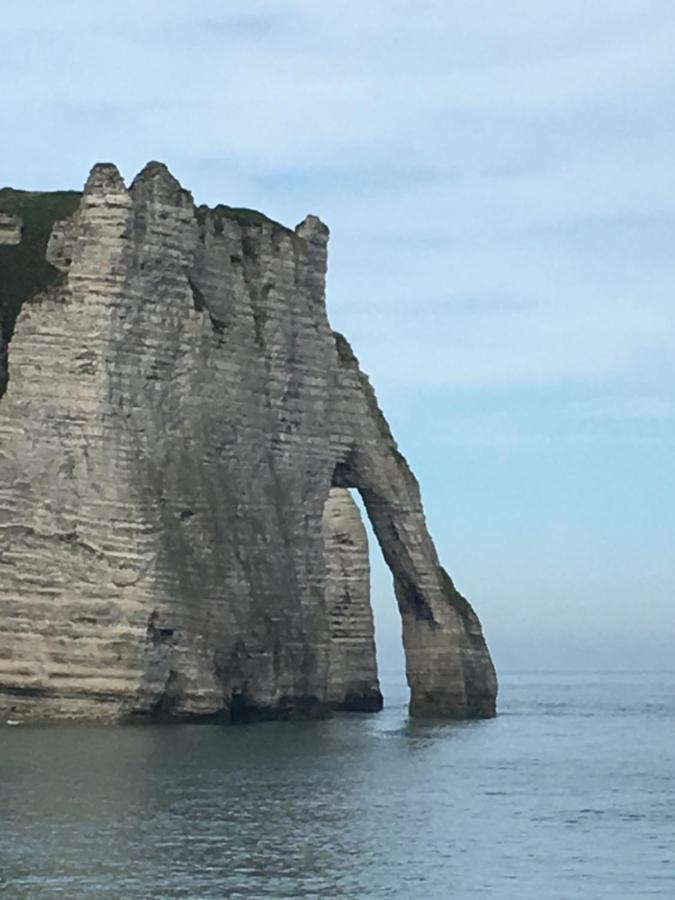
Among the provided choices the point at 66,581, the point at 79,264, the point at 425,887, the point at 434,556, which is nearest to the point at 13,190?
the point at 79,264

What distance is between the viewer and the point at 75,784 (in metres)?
52.7

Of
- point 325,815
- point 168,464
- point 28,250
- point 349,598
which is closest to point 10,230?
point 28,250

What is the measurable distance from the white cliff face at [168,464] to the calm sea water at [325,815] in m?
2.02

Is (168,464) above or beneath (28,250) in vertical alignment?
beneath

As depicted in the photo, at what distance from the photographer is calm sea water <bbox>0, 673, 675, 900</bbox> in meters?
40.4

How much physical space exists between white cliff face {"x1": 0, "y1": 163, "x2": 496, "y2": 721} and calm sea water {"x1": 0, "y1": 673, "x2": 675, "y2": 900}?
2.02m

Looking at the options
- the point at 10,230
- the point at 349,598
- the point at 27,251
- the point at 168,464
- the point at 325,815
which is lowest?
the point at 325,815

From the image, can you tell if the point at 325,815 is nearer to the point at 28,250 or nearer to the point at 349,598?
the point at 28,250

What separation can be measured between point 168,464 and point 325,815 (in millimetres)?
23974

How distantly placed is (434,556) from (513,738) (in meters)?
8.06

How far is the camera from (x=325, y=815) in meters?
49.3

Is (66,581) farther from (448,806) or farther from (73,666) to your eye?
(448,806)

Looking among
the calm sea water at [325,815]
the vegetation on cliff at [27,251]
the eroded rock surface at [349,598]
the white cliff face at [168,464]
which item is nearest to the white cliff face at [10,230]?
the vegetation on cliff at [27,251]

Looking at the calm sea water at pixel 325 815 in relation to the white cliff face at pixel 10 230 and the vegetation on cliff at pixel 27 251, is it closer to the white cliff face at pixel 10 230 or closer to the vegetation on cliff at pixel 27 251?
the vegetation on cliff at pixel 27 251
